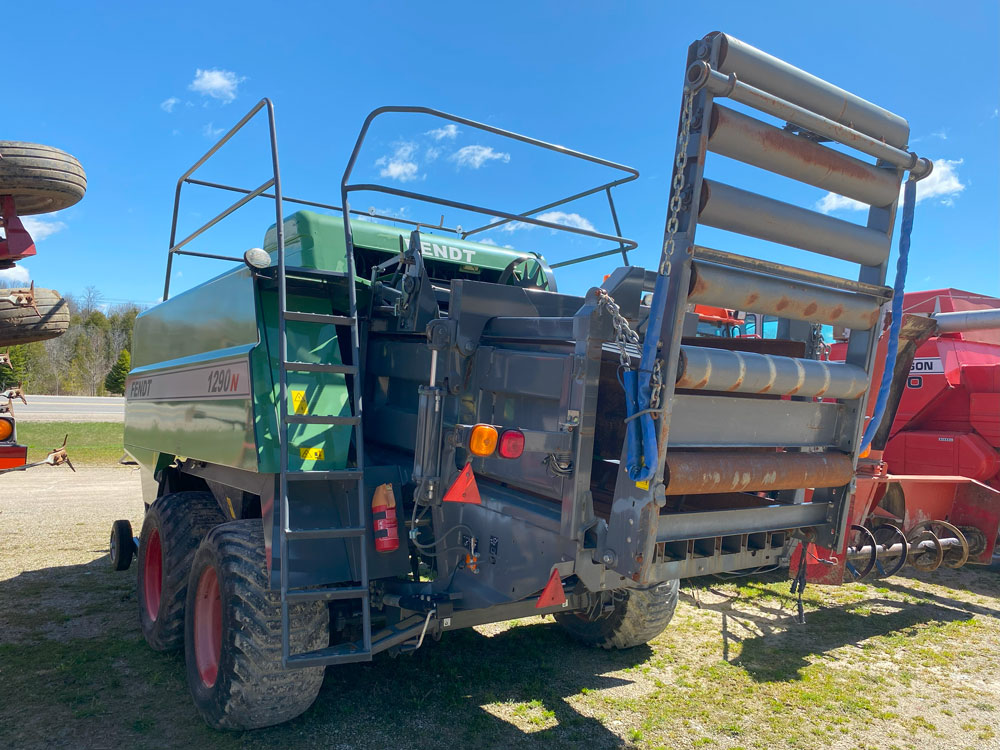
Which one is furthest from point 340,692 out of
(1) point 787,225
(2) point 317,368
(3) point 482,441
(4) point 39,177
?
(4) point 39,177

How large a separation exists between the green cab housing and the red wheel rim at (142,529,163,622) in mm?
552

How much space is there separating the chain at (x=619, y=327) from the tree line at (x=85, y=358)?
162 ft

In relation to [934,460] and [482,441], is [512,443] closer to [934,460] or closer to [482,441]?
[482,441]

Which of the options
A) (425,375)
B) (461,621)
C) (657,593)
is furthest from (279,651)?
(657,593)

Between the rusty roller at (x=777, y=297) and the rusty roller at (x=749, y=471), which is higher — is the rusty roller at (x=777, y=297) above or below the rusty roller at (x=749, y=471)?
above

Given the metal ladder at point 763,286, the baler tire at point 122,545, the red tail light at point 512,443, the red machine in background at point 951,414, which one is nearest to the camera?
the metal ladder at point 763,286

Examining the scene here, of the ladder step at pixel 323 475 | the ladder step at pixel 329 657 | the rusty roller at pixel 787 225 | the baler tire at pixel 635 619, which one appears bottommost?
the baler tire at pixel 635 619

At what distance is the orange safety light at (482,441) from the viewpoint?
281 cm

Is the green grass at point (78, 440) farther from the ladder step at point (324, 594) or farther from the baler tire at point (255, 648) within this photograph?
the ladder step at point (324, 594)

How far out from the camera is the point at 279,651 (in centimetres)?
318

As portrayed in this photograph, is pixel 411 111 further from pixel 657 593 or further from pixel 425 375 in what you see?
pixel 657 593

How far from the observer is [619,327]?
267cm

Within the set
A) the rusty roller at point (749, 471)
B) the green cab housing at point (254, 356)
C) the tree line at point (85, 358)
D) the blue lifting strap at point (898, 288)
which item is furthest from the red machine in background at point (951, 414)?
the tree line at point (85, 358)

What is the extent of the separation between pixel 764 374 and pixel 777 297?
0.31 metres
